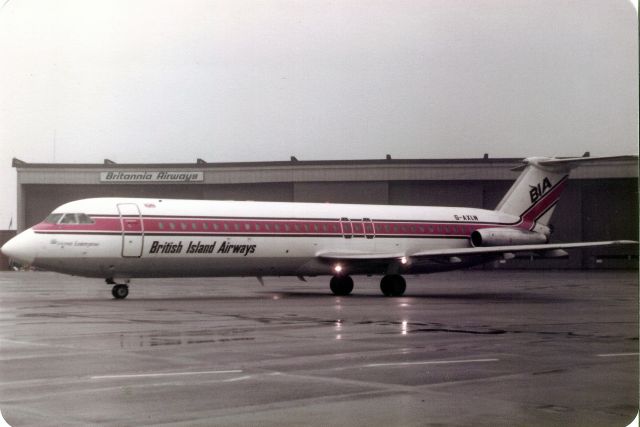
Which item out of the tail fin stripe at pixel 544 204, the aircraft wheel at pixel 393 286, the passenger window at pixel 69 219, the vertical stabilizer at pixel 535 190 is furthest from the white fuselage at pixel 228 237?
the tail fin stripe at pixel 544 204

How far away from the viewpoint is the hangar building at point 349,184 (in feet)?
198

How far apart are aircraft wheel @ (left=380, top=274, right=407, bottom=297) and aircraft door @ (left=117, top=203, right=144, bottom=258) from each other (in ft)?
30.2

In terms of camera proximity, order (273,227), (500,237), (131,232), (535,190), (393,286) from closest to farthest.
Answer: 1. (131,232)
2. (273,227)
3. (393,286)
4. (500,237)
5. (535,190)

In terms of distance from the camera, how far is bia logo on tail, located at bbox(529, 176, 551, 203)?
1405 inches

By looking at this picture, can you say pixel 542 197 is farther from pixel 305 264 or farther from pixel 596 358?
pixel 596 358

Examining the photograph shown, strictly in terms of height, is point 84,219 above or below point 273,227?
above

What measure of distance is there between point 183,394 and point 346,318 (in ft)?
36.0

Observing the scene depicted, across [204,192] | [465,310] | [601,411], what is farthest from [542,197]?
[204,192]

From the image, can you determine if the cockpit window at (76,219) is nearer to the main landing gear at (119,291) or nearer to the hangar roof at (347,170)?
the main landing gear at (119,291)

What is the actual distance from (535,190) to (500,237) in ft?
9.03

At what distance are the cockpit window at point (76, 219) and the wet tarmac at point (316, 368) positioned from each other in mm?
4885

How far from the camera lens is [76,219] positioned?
87.4 feet

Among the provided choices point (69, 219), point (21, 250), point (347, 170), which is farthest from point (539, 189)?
point (347, 170)

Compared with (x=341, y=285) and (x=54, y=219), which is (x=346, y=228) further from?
(x=54, y=219)
